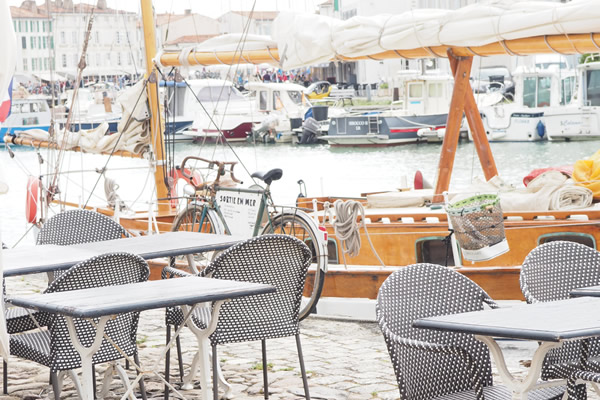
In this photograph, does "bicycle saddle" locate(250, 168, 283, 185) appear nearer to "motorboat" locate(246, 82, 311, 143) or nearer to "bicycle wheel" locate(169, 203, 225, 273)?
"bicycle wheel" locate(169, 203, 225, 273)

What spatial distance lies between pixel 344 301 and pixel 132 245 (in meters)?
3.45

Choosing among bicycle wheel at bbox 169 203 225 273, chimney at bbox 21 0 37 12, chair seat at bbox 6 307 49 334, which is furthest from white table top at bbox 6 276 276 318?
Answer: chimney at bbox 21 0 37 12

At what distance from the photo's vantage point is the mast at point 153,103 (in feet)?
42.8

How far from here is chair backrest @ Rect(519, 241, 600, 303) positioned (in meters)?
5.36

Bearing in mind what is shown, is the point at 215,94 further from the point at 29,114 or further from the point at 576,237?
the point at 576,237

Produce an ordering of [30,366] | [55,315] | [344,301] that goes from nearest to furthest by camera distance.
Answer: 1. [55,315]
2. [30,366]
3. [344,301]

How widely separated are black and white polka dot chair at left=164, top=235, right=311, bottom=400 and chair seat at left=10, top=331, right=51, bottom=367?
0.80m

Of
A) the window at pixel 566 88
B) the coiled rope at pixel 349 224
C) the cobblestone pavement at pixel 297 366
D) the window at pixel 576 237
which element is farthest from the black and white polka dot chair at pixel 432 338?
the window at pixel 566 88

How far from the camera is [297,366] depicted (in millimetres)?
7367

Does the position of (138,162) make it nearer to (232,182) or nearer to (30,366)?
(232,182)

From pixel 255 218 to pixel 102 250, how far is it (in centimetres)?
311

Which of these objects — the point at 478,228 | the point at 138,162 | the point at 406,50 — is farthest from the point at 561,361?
the point at 138,162

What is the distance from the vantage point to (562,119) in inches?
1644

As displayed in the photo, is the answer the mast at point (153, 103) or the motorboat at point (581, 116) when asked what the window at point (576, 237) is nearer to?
the mast at point (153, 103)
